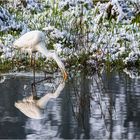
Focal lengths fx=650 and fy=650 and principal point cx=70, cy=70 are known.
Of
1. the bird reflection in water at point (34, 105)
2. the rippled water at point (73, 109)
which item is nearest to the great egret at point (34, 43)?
the rippled water at point (73, 109)

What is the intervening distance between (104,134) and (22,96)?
10.1ft

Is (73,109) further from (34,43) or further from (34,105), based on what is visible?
(34,43)

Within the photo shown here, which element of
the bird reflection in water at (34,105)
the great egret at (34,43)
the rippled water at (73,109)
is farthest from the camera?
the great egret at (34,43)

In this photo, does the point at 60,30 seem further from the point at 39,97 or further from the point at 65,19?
the point at 39,97

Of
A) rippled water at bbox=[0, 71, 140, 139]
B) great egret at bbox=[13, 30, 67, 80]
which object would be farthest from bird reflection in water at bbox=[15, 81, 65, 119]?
great egret at bbox=[13, 30, 67, 80]

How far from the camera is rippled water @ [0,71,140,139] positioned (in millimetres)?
7281

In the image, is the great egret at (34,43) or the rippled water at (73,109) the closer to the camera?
the rippled water at (73,109)

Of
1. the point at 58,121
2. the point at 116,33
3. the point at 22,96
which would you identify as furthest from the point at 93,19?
the point at 58,121

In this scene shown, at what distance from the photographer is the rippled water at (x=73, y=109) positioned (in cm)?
728

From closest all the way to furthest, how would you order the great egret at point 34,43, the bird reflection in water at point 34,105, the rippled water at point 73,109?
the rippled water at point 73,109, the bird reflection in water at point 34,105, the great egret at point 34,43

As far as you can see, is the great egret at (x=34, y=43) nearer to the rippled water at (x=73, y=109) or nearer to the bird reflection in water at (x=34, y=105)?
the rippled water at (x=73, y=109)

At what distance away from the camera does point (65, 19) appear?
18.5 metres

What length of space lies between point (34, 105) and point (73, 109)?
2.24ft

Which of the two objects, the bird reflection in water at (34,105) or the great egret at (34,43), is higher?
the great egret at (34,43)
